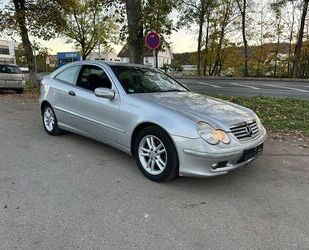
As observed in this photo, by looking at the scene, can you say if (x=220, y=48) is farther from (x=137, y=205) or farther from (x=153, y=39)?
(x=137, y=205)

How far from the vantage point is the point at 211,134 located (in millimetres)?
3713

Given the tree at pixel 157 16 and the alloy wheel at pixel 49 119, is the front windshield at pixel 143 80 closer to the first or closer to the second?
the alloy wheel at pixel 49 119

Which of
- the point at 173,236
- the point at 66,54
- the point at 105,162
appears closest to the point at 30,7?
the point at 105,162

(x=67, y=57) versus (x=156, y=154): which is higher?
(x=67, y=57)

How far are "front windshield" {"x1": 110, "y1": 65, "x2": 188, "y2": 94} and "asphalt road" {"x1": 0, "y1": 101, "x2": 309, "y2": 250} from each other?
1.11 m

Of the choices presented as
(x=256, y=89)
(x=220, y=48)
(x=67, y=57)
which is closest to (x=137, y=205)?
(x=256, y=89)

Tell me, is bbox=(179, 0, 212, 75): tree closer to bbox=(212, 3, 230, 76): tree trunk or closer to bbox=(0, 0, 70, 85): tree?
bbox=(212, 3, 230, 76): tree trunk

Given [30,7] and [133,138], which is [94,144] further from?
[30,7]

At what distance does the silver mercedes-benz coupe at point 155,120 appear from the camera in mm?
3729

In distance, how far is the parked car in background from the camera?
1488cm

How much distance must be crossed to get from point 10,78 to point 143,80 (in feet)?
38.8

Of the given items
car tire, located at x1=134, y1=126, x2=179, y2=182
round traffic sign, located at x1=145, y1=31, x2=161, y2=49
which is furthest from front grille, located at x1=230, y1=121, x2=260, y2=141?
round traffic sign, located at x1=145, y1=31, x2=161, y2=49

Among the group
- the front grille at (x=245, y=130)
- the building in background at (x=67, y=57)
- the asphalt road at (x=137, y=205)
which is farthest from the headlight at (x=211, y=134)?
the building in background at (x=67, y=57)

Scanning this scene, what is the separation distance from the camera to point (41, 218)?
3199mm
